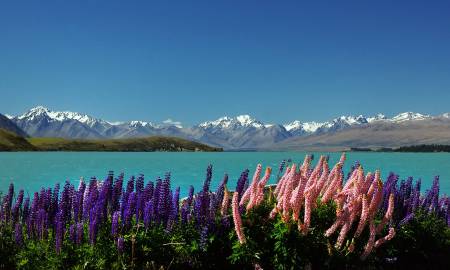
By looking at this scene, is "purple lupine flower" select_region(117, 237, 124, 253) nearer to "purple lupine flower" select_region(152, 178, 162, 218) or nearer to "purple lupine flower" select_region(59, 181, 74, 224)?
"purple lupine flower" select_region(152, 178, 162, 218)

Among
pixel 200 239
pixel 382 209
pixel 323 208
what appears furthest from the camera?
pixel 382 209

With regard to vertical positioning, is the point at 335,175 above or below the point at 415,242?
above

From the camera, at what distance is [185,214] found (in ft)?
33.5

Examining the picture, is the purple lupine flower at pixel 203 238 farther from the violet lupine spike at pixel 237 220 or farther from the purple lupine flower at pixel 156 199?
the purple lupine flower at pixel 156 199

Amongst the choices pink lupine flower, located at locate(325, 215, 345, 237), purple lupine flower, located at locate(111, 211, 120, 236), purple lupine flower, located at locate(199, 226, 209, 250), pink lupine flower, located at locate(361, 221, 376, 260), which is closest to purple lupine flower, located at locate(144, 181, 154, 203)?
purple lupine flower, located at locate(111, 211, 120, 236)

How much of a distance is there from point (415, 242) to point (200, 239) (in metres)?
5.85

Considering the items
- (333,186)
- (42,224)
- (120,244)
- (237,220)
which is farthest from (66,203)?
(333,186)

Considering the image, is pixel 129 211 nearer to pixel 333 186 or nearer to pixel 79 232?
pixel 79 232

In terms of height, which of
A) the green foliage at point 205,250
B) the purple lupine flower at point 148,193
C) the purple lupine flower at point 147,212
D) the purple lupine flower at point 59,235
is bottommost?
the green foliage at point 205,250

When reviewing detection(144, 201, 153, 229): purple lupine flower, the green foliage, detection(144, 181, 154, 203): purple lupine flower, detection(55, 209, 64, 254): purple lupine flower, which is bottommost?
the green foliage

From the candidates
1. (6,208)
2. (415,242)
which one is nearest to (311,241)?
(415,242)

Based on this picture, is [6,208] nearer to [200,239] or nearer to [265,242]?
[200,239]

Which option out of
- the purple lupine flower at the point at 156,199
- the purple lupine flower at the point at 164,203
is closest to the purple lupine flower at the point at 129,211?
the purple lupine flower at the point at 156,199

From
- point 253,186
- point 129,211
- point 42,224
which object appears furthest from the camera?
point 253,186
